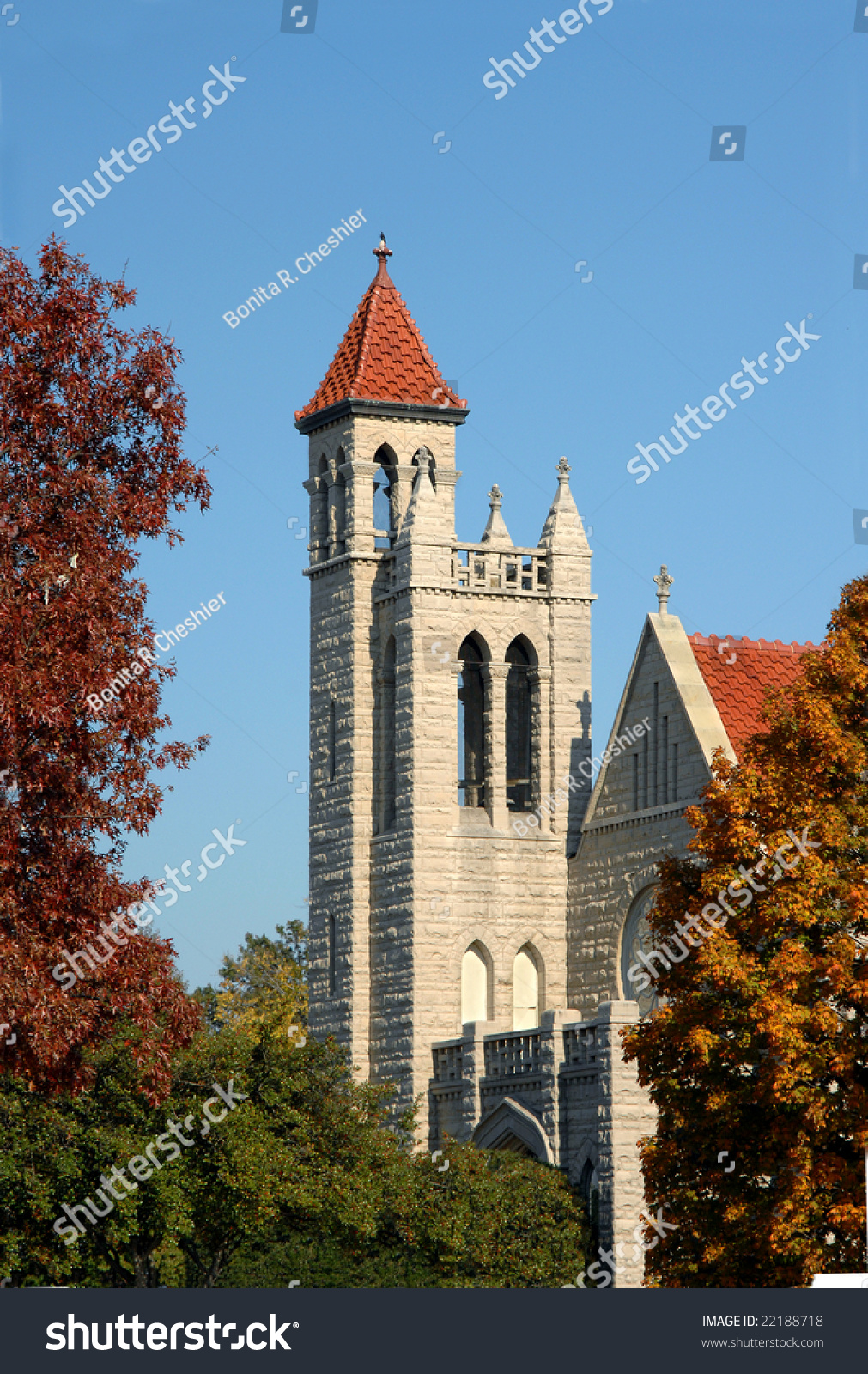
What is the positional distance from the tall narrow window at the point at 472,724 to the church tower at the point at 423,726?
0.05 m

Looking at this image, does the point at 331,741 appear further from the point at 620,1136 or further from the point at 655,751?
the point at 620,1136

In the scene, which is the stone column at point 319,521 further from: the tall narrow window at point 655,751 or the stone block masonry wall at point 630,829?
the tall narrow window at point 655,751

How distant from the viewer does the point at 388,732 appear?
4909 centimetres

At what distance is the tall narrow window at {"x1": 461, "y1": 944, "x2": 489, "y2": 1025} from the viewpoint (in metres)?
48.0

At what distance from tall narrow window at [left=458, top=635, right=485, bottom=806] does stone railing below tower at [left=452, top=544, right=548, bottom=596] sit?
131 centimetres

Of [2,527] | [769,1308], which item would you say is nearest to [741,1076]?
[769,1308]

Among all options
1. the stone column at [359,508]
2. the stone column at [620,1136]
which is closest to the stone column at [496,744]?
the stone column at [359,508]

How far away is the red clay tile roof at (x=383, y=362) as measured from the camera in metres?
50.0

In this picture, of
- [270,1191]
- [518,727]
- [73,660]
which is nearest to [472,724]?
[518,727]

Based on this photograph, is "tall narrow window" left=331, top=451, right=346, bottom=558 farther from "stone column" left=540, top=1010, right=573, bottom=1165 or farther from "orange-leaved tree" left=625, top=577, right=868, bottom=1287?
"orange-leaved tree" left=625, top=577, right=868, bottom=1287

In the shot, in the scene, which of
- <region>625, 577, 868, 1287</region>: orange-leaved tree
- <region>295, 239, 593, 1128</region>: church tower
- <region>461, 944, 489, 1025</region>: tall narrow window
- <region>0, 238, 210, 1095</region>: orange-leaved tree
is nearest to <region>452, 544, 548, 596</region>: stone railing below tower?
<region>295, 239, 593, 1128</region>: church tower

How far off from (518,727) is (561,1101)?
10.4m

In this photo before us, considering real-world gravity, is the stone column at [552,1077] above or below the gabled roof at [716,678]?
below

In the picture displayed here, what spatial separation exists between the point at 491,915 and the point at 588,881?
85.3 inches
